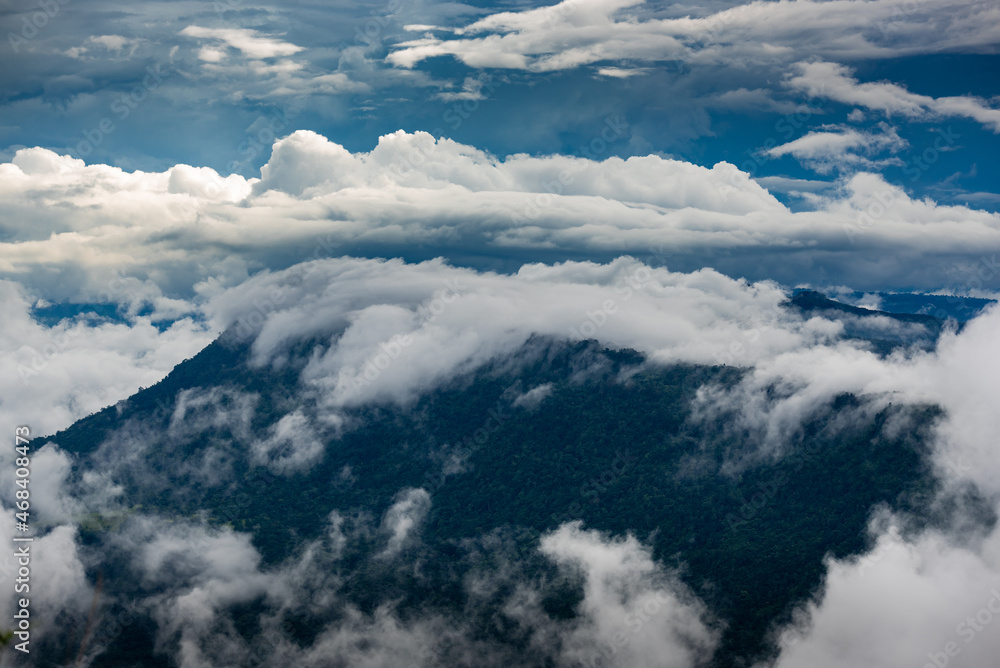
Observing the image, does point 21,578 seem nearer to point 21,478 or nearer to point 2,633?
point 21,478

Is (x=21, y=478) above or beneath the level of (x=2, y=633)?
beneath

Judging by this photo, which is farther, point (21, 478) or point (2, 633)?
point (21, 478)

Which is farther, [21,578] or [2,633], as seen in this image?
[21,578]

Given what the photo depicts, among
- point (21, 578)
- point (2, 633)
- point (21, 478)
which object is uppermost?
point (2, 633)

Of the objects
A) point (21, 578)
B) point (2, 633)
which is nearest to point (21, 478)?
point (21, 578)

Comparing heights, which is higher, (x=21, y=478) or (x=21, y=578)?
(x=21, y=478)
